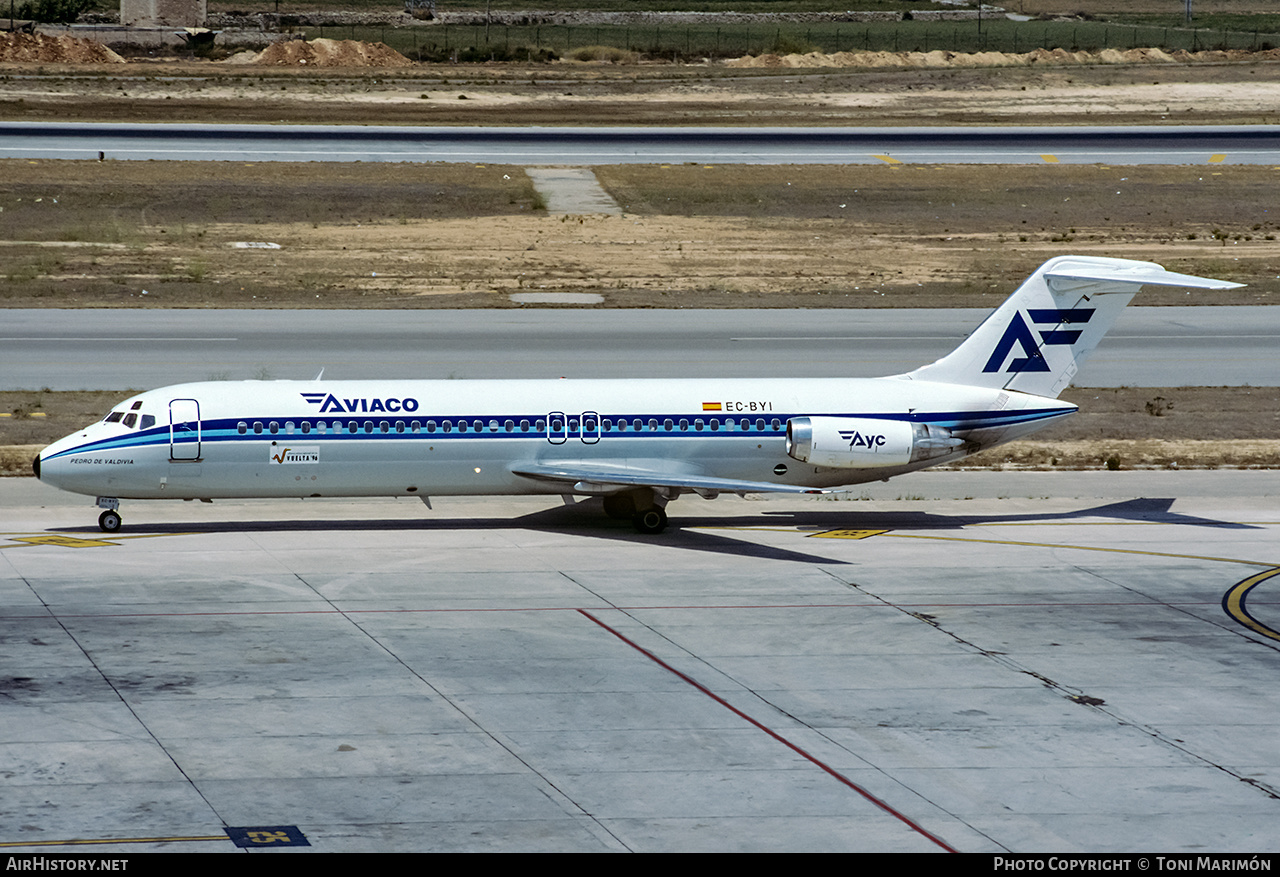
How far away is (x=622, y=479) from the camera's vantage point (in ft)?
107

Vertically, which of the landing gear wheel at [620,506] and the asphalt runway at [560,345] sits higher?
the asphalt runway at [560,345]

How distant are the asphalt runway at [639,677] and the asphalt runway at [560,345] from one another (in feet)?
40.5

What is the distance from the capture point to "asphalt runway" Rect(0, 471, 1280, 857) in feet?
60.8

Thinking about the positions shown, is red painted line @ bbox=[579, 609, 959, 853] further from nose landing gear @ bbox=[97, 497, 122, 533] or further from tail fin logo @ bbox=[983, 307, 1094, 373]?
tail fin logo @ bbox=[983, 307, 1094, 373]

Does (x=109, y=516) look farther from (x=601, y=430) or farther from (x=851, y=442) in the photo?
(x=851, y=442)

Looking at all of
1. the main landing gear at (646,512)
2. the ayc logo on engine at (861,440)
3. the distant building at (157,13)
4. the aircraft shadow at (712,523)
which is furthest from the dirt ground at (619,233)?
the distant building at (157,13)

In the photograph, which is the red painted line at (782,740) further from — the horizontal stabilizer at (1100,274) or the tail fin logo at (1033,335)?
the horizontal stabilizer at (1100,274)

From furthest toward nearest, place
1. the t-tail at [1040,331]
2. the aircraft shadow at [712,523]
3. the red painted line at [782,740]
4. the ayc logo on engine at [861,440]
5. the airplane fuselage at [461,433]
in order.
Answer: the t-tail at [1040,331] → the aircraft shadow at [712,523] → the ayc logo on engine at [861,440] → the airplane fuselage at [461,433] → the red painted line at [782,740]

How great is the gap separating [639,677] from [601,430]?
985 centimetres

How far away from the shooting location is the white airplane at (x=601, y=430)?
32.2m

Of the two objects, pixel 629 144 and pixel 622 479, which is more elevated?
pixel 629 144

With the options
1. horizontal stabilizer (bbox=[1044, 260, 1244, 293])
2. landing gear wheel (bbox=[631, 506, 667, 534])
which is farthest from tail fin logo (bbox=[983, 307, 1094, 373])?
landing gear wheel (bbox=[631, 506, 667, 534])

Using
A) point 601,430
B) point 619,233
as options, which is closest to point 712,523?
point 601,430
